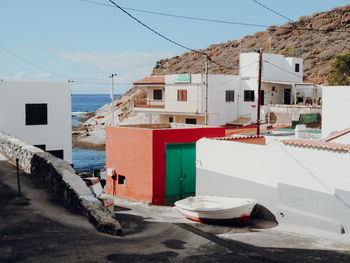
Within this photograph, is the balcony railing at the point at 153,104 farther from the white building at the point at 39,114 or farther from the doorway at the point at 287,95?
the white building at the point at 39,114

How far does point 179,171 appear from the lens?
21984mm

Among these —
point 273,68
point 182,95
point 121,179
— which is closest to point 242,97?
point 273,68

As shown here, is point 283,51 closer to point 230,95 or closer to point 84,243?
point 230,95

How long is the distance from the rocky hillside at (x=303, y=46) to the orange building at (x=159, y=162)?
46389 mm

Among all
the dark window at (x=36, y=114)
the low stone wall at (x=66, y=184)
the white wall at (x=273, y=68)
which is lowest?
the low stone wall at (x=66, y=184)

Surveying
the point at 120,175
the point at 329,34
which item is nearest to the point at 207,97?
the point at 120,175

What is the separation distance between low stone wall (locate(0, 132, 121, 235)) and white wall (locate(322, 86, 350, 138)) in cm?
1568

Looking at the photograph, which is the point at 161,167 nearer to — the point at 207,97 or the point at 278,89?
the point at 207,97

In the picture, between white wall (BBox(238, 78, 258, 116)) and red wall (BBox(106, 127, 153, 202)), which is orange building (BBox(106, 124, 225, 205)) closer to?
red wall (BBox(106, 127, 153, 202))

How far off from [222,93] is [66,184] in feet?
114

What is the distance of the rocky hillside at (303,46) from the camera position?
252 ft

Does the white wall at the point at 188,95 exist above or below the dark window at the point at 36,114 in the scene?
above

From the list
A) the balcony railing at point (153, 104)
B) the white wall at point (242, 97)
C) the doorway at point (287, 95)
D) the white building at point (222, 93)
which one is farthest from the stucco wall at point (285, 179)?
the doorway at point (287, 95)

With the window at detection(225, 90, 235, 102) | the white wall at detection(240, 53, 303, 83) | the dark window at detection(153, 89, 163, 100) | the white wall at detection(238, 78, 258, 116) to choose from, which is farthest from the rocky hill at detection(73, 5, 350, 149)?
the dark window at detection(153, 89, 163, 100)
